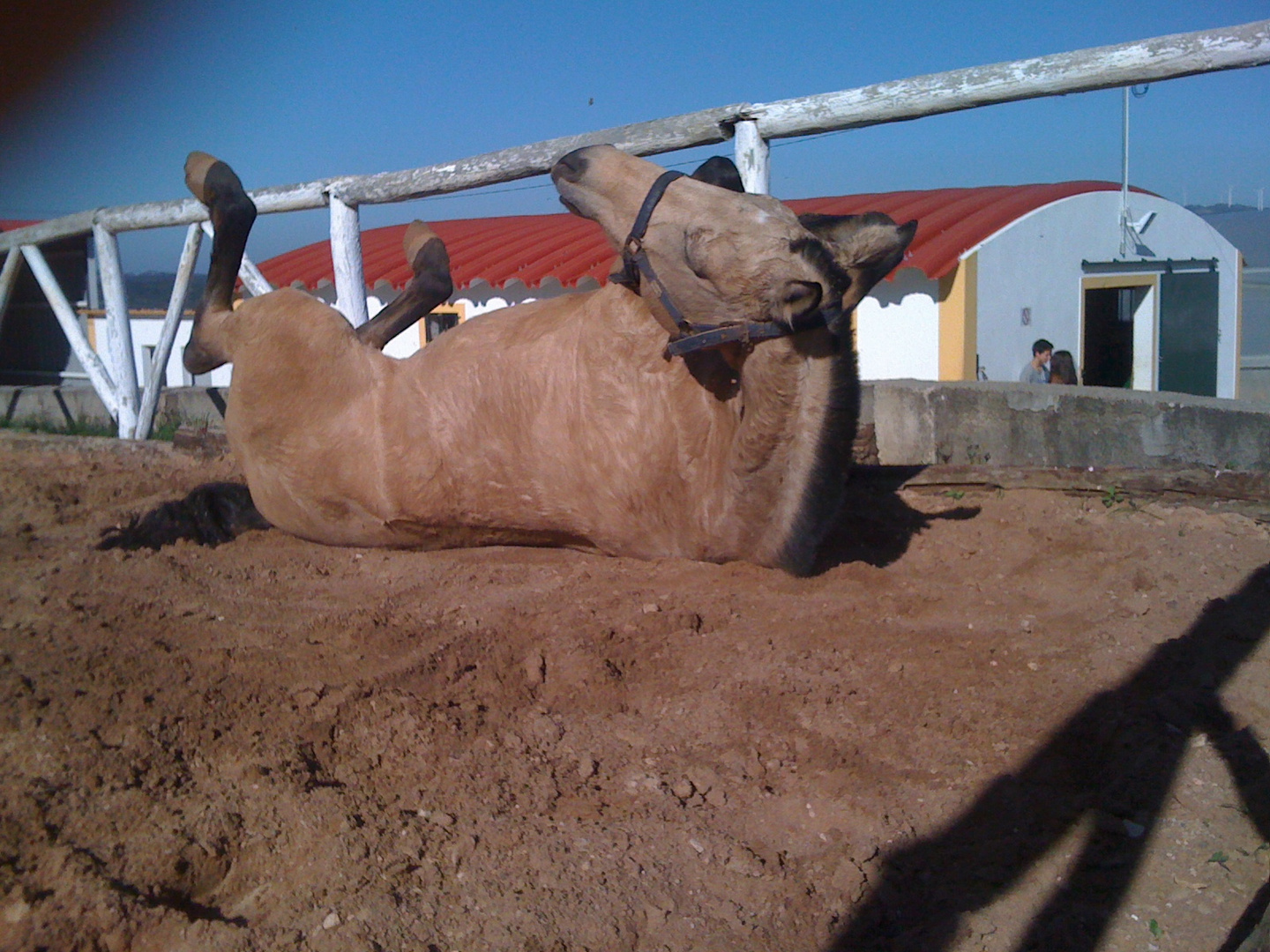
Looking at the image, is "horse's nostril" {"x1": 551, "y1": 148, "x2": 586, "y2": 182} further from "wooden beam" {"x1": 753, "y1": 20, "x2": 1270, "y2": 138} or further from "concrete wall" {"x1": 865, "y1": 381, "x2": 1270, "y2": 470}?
"concrete wall" {"x1": 865, "y1": 381, "x2": 1270, "y2": 470}

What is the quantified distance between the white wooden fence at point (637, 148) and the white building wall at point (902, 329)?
261 inches

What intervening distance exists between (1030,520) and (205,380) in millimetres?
17163

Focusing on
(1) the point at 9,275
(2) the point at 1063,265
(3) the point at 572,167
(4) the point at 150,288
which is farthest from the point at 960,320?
(4) the point at 150,288

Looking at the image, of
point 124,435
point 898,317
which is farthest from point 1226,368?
point 124,435

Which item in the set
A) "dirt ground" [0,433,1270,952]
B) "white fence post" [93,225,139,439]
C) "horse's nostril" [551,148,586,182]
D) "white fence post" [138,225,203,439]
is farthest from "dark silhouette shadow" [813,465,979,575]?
"white fence post" [93,225,139,439]

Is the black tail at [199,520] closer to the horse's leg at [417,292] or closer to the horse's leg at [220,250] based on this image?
the horse's leg at [220,250]

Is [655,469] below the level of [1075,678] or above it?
above

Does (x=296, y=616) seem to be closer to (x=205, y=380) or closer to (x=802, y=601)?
(x=802, y=601)

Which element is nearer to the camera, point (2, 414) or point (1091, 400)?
point (1091, 400)

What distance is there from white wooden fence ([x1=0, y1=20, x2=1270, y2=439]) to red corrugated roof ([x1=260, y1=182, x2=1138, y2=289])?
179 inches

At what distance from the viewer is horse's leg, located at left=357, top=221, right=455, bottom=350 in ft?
14.2

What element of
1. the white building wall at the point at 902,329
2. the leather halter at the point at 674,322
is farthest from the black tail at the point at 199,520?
the white building wall at the point at 902,329

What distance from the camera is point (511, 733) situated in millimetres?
2500

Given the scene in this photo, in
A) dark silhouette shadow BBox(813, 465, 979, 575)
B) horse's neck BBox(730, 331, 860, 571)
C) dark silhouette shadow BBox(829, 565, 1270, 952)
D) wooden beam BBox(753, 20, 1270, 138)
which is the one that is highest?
wooden beam BBox(753, 20, 1270, 138)
